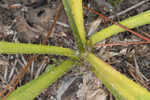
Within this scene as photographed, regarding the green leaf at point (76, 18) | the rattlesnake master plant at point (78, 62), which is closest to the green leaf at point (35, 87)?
the rattlesnake master plant at point (78, 62)

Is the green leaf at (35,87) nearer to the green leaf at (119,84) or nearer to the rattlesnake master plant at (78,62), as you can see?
the rattlesnake master plant at (78,62)

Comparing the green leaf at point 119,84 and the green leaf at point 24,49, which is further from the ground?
the green leaf at point 24,49

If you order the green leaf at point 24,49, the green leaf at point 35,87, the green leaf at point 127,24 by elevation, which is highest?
the green leaf at point 127,24

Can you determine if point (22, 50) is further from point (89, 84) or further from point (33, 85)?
point (89, 84)

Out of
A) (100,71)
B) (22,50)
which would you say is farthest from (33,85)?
(100,71)

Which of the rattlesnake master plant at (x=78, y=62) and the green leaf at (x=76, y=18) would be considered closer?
the rattlesnake master plant at (x=78, y=62)

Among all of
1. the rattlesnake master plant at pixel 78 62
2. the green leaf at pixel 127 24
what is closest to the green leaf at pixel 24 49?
the rattlesnake master plant at pixel 78 62

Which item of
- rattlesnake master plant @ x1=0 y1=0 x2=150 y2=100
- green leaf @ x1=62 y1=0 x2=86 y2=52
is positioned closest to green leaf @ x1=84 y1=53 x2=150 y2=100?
rattlesnake master plant @ x1=0 y1=0 x2=150 y2=100
